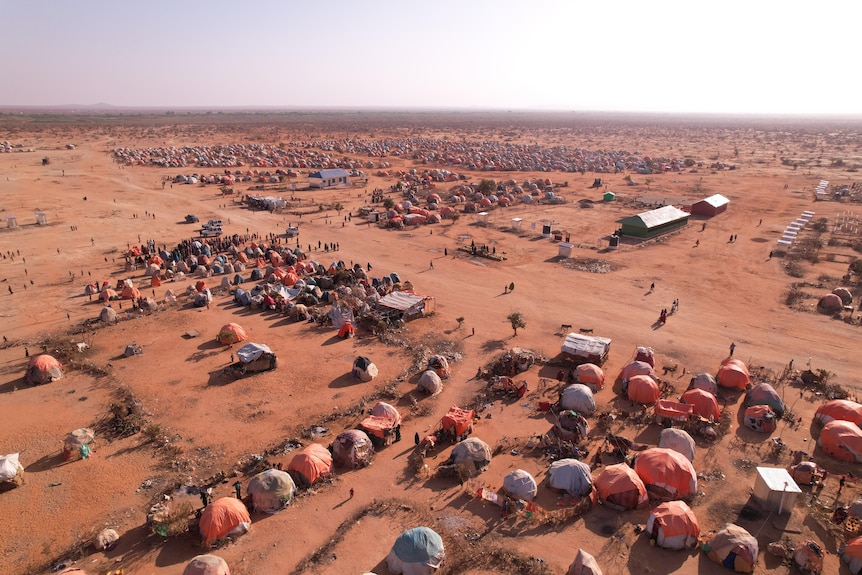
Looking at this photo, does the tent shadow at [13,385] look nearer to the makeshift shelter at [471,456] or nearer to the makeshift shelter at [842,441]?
the makeshift shelter at [471,456]

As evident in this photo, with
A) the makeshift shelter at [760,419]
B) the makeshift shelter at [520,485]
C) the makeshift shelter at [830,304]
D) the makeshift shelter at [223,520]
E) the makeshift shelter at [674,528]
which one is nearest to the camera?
the makeshift shelter at [674,528]

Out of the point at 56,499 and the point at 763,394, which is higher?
the point at 763,394

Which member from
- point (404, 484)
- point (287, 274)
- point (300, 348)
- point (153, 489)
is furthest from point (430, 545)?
point (287, 274)

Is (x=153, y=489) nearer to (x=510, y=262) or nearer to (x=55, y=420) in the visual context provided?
(x=55, y=420)

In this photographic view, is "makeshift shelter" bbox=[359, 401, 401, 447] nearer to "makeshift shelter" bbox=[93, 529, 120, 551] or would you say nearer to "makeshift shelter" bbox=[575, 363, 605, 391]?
"makeshift shelter" bbox=[93, 529, 120, 551]

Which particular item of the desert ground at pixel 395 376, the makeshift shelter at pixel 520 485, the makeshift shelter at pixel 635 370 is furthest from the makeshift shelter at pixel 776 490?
the makeshift shelter at pixel 520 485

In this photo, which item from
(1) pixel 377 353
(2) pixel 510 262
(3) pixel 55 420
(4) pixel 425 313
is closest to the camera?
(3) pixel 55 420

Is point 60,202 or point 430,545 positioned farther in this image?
point 60,202
